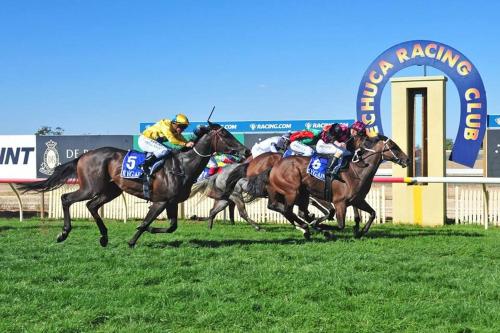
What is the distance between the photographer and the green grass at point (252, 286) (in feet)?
15.7

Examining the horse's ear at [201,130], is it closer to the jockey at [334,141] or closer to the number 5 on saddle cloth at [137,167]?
the number 5 on saddle cloth at [137,167]

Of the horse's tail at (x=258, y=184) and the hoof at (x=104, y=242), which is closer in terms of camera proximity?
the hoof at (x=104, y=242)

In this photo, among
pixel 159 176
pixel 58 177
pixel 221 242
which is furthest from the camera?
pixel 58 177

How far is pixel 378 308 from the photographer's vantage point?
510 centimetres

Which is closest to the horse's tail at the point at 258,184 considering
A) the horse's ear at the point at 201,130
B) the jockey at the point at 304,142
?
the jockey at the point at 304,142

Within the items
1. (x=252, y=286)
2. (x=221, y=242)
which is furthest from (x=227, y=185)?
(x=252, y=286)

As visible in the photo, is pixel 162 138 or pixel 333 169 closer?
pixel 162 138

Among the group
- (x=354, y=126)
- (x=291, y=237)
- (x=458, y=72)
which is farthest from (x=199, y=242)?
(x=458, y=72)

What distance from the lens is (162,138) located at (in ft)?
30.8

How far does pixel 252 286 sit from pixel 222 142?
3571 mm

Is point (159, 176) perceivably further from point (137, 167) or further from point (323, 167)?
point (323, 167)

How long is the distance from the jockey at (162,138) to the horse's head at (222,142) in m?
0.25

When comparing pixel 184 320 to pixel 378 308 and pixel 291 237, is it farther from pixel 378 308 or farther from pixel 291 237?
pixel 291 237

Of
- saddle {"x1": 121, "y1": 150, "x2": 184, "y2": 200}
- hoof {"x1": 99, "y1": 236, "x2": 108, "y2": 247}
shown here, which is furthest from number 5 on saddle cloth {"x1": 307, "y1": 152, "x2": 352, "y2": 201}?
hoof {"x1": 99, "y1": 236, "x2": 108, "y2": 247}
